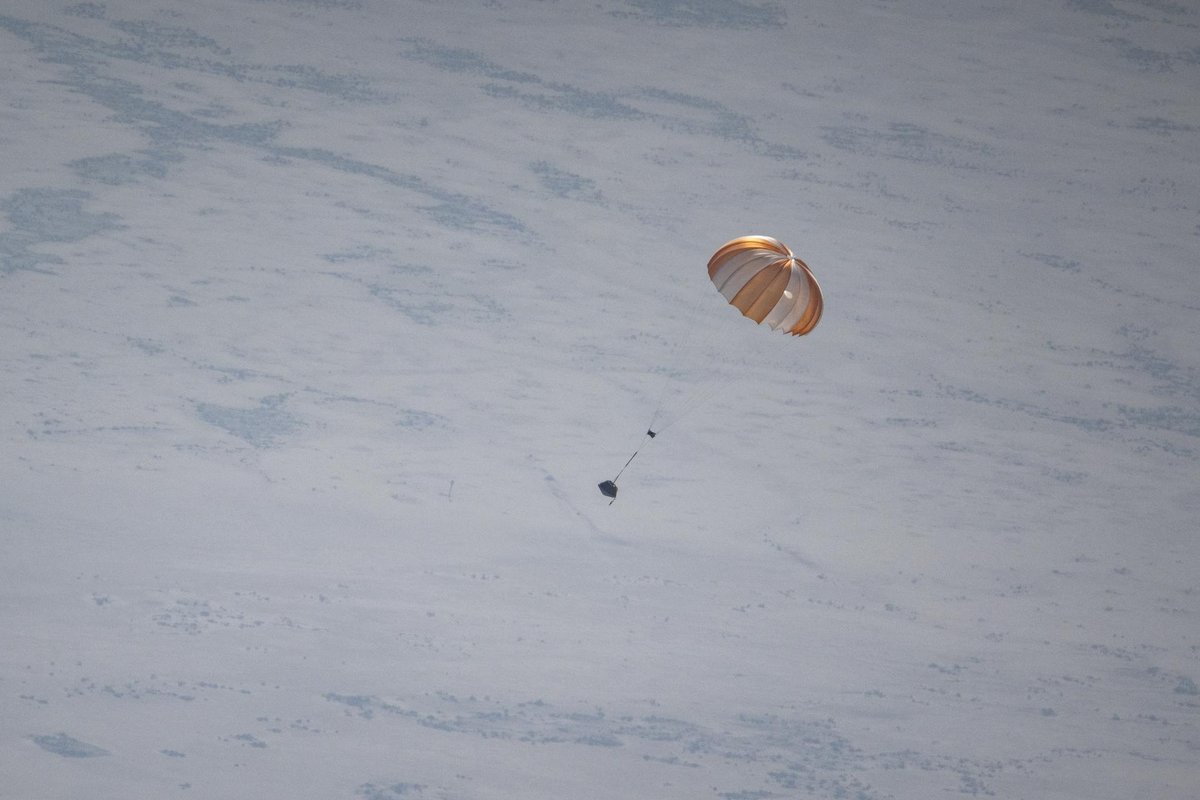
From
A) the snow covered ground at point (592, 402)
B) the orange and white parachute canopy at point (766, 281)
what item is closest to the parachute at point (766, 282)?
the orange and white parachute canopy at point (766, 281)

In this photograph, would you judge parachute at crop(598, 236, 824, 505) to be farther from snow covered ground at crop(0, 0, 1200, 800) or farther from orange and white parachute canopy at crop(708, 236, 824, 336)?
snow covered ground at crop(0, 0, 1200, 800)

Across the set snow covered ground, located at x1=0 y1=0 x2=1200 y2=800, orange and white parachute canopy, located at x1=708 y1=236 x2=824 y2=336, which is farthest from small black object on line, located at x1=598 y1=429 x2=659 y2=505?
orange and white parachute canopy, located at x1=708 y1=236 x2=824 y2=336

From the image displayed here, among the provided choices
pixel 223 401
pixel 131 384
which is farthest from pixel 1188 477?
pixel 131 384

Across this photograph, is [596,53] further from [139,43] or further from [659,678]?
[659,678]

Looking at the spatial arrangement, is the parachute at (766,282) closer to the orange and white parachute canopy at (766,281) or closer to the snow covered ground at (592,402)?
the orange and white parachute canopy at (766,281)

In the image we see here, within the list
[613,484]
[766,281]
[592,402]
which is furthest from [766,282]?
[613,484]

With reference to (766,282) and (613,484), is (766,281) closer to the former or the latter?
(766,282)
